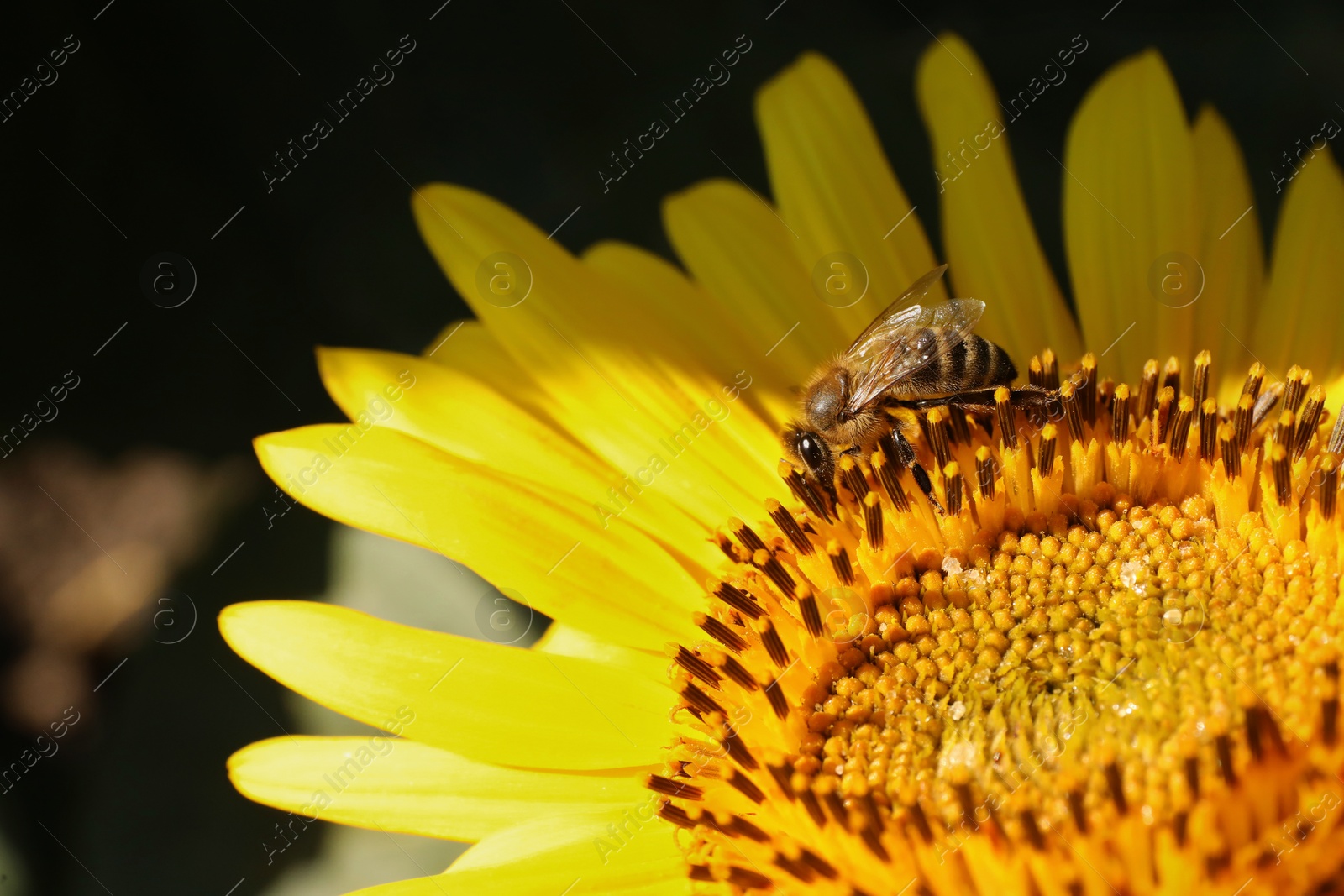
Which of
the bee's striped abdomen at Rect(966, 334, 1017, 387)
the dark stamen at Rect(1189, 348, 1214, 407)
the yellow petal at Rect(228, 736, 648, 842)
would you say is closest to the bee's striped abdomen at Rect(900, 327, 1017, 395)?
the bee's striped abdomen at Rect(966, 334, 1017, 387)

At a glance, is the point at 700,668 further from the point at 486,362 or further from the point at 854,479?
the point at 486,362

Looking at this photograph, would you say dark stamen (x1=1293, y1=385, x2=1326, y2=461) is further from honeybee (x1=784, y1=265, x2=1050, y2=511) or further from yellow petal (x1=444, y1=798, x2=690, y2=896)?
yellow petal (x1=444, y1=798, x2=690, y2=896)

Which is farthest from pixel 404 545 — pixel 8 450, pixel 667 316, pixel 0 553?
pixel 0 553

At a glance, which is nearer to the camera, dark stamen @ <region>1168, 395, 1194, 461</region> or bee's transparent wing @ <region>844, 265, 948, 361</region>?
dark stamen @ <region>1168, 395, 1194, 461</region>

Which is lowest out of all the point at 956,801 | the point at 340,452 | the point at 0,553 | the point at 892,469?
the point at 956,801

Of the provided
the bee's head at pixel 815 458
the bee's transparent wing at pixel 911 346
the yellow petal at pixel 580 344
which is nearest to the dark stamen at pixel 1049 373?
the bee's transparent wing at pixel 911 346

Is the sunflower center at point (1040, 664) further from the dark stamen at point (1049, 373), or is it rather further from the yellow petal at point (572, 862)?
the yellow petal at point (572, 862)

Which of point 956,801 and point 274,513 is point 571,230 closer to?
point 274,513
